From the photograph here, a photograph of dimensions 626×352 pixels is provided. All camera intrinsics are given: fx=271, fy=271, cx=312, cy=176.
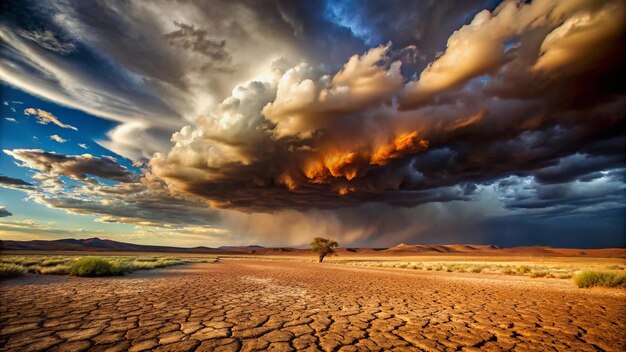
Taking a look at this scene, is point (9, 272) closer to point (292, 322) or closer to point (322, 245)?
point (292, 322)

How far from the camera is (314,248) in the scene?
5059 cm

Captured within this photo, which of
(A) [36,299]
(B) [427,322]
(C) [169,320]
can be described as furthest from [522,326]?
(A) [36,299]

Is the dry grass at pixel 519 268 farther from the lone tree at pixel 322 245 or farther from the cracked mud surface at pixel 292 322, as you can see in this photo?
the lone tree at pixel 322 245

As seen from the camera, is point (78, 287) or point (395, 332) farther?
point (78, 287)

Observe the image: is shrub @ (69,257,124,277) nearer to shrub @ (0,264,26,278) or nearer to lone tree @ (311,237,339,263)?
shrub @ (0,264,26,278)

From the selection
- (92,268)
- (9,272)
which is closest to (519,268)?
(92,268)

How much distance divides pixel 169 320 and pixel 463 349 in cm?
508

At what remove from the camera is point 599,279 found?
38.0 feet

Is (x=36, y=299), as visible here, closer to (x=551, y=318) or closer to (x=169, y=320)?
(x=169, y=320)

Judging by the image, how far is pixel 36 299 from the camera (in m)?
6.64

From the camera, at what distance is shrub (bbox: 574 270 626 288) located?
11.2m

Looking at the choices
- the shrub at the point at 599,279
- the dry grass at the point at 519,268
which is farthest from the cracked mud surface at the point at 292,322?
the dry grass at the point at 519,268

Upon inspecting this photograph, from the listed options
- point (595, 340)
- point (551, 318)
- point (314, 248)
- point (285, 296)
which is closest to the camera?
point (595, 340)

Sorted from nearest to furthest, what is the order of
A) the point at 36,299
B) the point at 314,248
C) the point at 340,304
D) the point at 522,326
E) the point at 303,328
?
the point at 303,328 < the point at 522,326 < the point at 36,299 < the point at 340,304 < the point at 314,248
